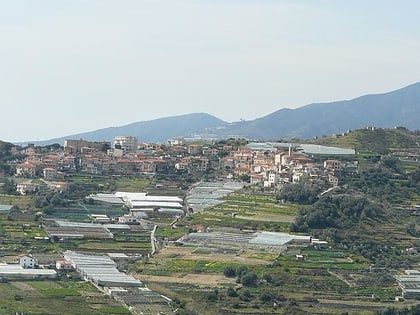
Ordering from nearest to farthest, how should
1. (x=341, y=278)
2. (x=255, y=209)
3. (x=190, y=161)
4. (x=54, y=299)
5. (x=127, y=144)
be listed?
(x=54, y=299) → (x=341, y=278) → (x=255, y=209) → (x=190, y=161) → (x=127, y=144)

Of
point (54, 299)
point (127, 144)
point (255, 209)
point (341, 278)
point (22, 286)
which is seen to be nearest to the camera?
point (54, 299)

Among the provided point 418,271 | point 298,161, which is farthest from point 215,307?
point 298,161

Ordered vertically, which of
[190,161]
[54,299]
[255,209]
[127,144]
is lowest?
[54,299]

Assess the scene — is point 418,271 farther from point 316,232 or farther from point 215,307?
point 215,307

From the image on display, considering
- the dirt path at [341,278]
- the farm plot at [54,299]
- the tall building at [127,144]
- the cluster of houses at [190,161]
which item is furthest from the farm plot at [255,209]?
the tall building at [127,144]

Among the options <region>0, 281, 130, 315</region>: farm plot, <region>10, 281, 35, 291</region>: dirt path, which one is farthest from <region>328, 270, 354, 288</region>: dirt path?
<region>10, 281, 35, 291</region>: dirt path

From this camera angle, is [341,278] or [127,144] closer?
[341,278]

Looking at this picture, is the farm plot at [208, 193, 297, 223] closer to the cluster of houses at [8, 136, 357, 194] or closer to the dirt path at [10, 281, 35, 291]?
the cluster of houses at [8, 136, 357, 194]

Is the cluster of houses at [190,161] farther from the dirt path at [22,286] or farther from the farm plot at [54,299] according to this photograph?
the farm plot at [54,299]

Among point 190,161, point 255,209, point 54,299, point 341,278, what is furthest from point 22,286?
point 190,161

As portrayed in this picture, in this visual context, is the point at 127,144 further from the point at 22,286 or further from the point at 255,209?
the point at 22,286
